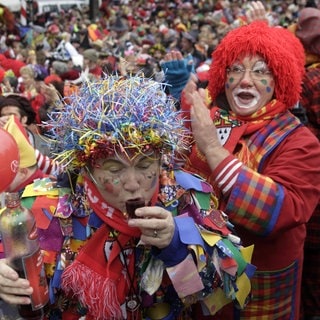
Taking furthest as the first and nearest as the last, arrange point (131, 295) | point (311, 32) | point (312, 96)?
1. point (311, 32)
2. point (312, 96)
3. point (131, 295)

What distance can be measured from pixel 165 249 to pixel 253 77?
0.93 meters

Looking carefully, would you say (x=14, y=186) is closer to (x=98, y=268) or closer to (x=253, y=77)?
(x=98, y=268)

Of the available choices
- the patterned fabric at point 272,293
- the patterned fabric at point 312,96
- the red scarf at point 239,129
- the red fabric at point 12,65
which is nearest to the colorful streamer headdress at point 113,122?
the red scarf at point 239,129

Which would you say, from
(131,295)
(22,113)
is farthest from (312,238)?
(22,113)

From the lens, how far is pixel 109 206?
5.01 feet

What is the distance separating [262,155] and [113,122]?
0.78m

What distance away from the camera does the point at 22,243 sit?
1388mm

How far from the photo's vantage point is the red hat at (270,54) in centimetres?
205

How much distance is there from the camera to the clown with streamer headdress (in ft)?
4.67

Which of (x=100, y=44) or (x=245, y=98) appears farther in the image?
(x=100, y=44)

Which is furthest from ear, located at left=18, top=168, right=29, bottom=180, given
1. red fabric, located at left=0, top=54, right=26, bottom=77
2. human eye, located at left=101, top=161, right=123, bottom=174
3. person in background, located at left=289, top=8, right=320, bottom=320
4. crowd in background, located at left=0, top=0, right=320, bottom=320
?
red fabric, located at left=0, top=54, right=26, bottom=77

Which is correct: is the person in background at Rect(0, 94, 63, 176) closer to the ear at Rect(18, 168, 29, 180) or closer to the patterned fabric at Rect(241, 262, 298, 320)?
the ear at Rect(18, 168, 29, 180)

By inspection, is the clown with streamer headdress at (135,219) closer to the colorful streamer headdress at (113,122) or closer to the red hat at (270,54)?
the colorful streamer headdress at (113,122)

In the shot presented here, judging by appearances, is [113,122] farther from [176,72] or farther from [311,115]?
[311,115]
